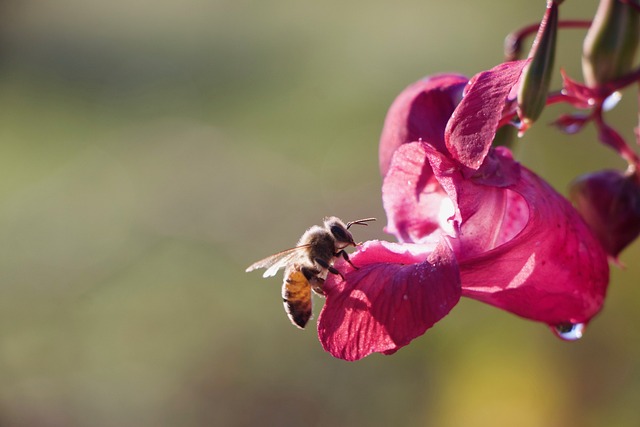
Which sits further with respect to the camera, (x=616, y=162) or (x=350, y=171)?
(x=350, y=171)

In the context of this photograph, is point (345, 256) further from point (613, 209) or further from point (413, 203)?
point (613, 209)

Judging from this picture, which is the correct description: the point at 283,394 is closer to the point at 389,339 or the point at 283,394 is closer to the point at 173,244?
the point at 173,244

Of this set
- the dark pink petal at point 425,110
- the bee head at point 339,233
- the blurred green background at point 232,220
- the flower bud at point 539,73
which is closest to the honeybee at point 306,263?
the bee head at point 339,233

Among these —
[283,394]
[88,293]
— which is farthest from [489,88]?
[88,293]

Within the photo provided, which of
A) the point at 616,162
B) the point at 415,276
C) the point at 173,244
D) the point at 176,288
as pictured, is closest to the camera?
the point at 415,276

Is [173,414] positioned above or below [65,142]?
below

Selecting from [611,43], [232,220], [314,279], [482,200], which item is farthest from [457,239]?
[232,220]

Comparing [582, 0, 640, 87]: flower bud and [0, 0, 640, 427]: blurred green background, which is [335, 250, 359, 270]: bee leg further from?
[0, 0, 640, 427]: blurred green background

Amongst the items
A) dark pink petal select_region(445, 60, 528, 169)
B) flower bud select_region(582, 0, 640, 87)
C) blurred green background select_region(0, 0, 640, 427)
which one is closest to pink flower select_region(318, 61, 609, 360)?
dark pink petal select_region(445, 60, 528, 169)

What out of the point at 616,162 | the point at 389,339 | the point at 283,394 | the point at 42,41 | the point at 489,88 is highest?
the point at 489,88
